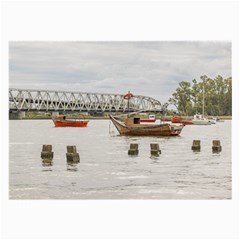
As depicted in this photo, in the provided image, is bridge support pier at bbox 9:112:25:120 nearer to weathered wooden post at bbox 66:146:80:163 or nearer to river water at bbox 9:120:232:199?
river water at bbox 9:120:232:199

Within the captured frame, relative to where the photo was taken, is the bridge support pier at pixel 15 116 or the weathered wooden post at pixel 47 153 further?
the weathered wooden post at pixel 47 153

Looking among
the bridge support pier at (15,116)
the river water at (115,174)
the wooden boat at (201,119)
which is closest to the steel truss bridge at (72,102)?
the bridge support pier at (15,116)

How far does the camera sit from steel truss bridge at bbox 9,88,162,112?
11.0 meters

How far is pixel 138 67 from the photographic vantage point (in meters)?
11.2

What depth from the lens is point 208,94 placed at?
1206 cm

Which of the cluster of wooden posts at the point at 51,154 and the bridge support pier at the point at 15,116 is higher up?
the bridge support pier at the point at 15,116

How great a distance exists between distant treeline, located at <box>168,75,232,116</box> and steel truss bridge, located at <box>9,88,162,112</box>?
482mm

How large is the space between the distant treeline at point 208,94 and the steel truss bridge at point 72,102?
0.48m

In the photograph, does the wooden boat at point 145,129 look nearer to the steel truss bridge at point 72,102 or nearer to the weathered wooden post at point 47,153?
the weathered wooden post at point 47,153

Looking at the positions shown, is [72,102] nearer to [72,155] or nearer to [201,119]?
[72,155]

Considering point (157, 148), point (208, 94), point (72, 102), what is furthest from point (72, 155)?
point (208, 94)

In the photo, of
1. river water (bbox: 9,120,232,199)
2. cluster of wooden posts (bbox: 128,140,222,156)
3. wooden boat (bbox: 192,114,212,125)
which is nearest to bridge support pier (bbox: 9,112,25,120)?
river water (bbox: 9,120,232,199)

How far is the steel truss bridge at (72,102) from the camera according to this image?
11.0 m
